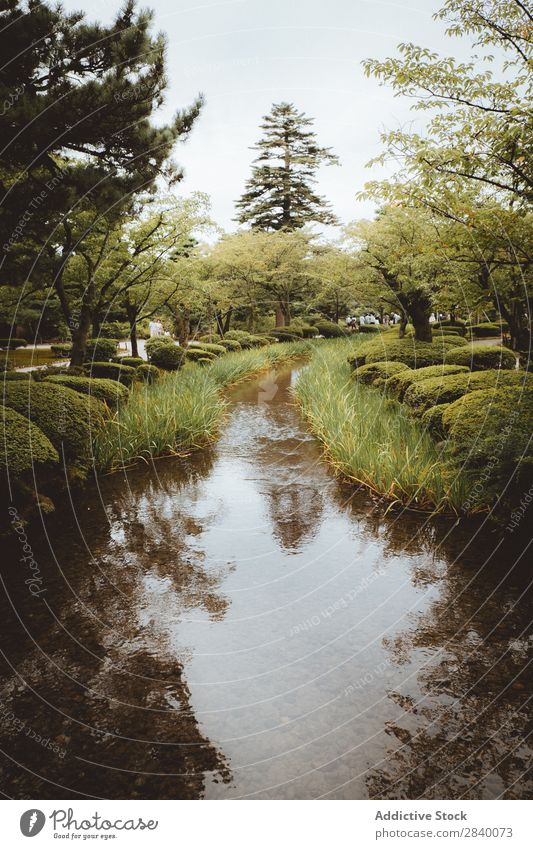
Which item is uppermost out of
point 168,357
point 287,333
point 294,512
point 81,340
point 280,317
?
point 280,317

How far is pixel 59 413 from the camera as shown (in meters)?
4.98

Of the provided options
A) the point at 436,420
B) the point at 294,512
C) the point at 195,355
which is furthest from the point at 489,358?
the point at 195,355

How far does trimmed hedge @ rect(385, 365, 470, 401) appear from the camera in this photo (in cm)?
712

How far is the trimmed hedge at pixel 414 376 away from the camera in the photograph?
712 centimetres

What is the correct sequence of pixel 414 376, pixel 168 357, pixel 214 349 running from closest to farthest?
pixel 414 376
pixel 168 357
pixel 214 349

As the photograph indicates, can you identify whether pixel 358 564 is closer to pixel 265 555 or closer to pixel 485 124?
pixel 265 555

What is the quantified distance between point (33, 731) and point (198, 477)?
3.97 m

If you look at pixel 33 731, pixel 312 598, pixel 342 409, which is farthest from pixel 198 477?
pixel 33 731

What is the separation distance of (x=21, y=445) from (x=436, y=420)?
435 cm

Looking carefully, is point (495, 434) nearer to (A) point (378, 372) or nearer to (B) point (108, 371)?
(A) point (378, 372)

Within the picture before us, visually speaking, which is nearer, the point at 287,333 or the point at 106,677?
the point at 106,677

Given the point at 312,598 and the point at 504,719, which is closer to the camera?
the point at 504,719

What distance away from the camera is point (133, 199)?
7258 millimetres

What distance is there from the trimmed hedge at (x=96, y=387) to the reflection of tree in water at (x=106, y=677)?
8.85 ft
